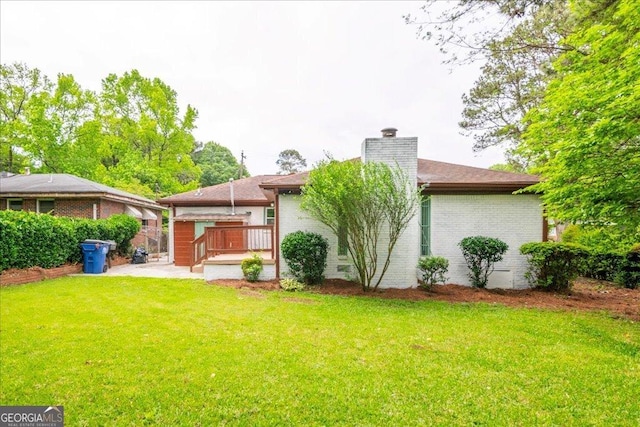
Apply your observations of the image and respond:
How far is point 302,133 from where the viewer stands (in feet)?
86.9

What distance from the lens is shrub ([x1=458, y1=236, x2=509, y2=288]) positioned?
8102 mm

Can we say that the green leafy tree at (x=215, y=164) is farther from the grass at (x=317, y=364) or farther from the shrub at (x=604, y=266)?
the shrub at (x=604, y=266)

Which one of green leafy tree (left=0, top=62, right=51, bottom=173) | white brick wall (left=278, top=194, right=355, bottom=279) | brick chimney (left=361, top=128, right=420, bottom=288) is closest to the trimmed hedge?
white brick wall (left=278, top=194, right=355, bottom=279)

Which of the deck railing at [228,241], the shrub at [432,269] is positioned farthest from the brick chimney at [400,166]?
the deck railing at [228,241]

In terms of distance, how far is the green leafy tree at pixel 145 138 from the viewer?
23.5 meters

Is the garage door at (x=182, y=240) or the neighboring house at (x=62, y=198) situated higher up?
the neighboring house at (x=62, y=198)

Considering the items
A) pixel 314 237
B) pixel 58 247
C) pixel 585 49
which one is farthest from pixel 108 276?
pixel 585 49

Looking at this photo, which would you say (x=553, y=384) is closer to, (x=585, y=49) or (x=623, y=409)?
(x=623, y=409)

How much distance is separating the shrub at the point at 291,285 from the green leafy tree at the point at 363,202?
5.59 feet

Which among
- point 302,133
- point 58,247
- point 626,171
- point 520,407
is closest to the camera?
point 520,407

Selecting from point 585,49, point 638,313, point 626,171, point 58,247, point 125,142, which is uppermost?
point 125,142

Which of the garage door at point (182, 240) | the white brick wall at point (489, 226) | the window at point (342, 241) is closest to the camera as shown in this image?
the window at point (342, 241)

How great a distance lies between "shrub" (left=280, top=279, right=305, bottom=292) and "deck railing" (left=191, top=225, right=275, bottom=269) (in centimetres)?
158

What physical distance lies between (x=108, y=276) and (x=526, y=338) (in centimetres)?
1215
